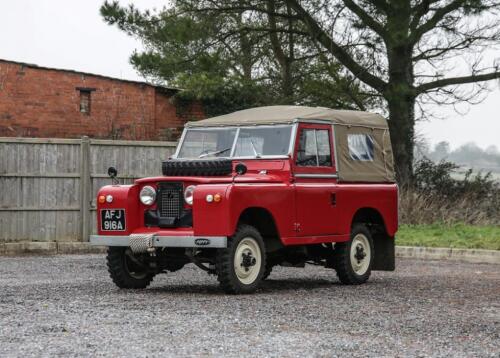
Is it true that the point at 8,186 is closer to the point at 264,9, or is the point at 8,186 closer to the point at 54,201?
the point at 54,201

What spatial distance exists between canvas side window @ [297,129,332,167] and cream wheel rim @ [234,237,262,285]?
1.32 meters

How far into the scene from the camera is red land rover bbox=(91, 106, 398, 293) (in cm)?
1130

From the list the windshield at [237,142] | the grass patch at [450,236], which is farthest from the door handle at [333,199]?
the grass patch at [450,236]

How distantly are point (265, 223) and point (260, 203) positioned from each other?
2.06 ft

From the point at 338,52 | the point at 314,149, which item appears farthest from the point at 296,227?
the point at 338,52

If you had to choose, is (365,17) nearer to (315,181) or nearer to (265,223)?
(315,181)

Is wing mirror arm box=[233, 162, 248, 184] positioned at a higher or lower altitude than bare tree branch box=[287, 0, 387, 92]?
lower

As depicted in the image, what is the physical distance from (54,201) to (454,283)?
9217mm

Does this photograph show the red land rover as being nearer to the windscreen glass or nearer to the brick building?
the windscreen glass

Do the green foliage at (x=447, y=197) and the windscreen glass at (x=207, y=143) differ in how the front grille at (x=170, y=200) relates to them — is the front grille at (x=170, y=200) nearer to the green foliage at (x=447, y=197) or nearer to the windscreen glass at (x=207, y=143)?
the windscreen glass at (x=207, y=143)

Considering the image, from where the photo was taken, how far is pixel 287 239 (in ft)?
39.4

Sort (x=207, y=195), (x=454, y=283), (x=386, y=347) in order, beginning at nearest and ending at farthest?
(x=386, y=347), (x=207, y=195), (x=454, y=283)

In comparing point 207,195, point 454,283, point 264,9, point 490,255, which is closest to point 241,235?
point 207,195

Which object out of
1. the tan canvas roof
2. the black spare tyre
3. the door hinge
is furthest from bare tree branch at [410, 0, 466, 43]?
the black spare tyre
